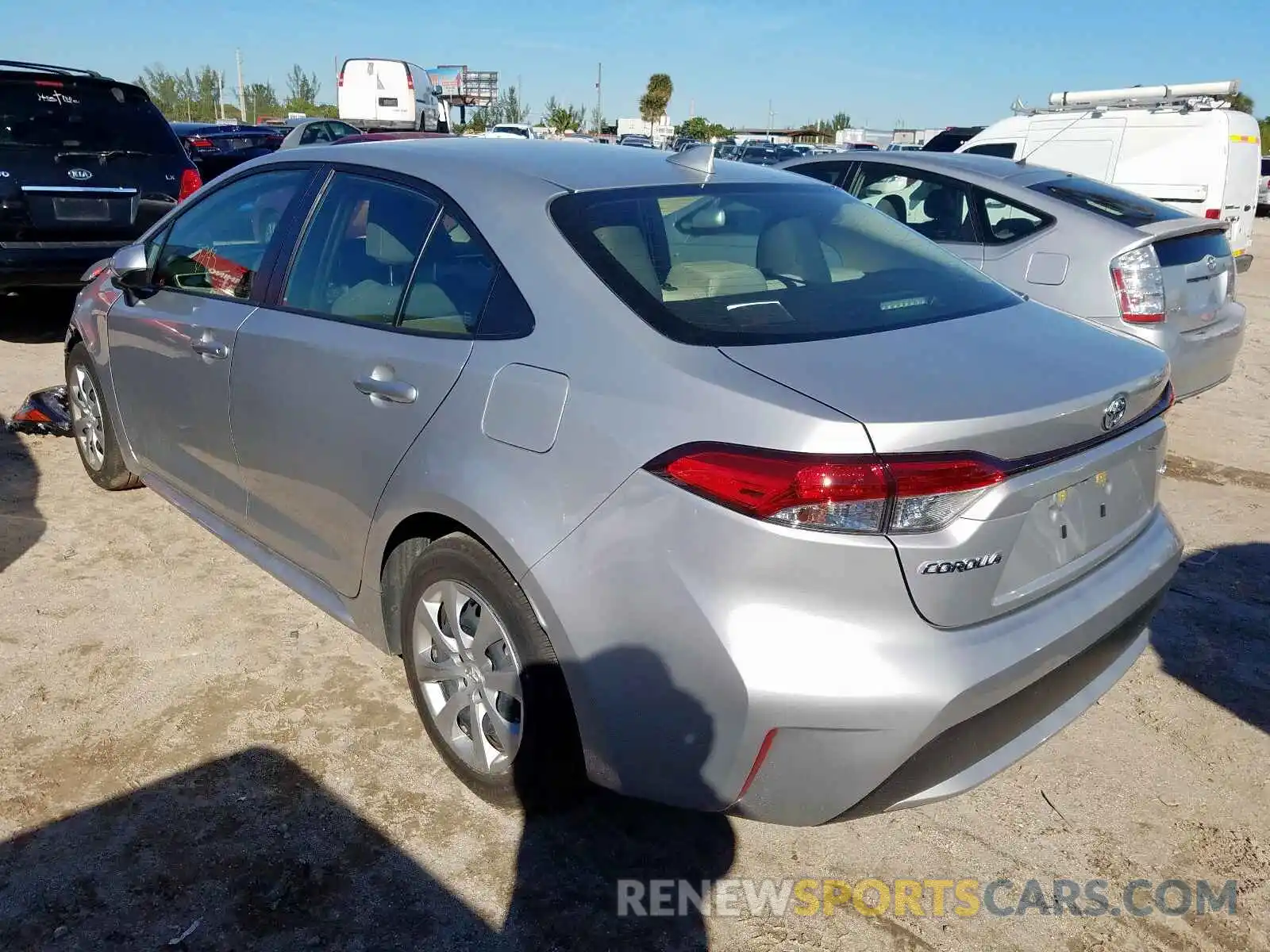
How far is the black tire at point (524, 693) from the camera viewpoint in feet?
7.62

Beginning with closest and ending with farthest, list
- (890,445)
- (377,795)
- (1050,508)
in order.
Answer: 1. (890,445)
2. (1050,508)
3. (377,795)

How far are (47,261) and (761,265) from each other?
610 cm

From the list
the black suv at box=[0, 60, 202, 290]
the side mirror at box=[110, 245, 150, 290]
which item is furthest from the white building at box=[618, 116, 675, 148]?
the side mirror at box=[110, 245, 150, 290]

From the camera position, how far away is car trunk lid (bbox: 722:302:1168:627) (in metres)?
1.97

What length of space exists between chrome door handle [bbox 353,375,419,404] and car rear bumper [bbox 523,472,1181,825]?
654mm

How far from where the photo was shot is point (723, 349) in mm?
2166

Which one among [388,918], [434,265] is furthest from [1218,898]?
[434,265]

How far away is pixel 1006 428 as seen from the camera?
2006mm

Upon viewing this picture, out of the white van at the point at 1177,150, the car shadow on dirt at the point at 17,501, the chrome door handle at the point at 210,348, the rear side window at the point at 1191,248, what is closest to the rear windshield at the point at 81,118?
the car shadow on dirt at the point at 17,501

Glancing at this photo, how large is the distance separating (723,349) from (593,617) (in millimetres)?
634

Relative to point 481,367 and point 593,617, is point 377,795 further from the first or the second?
point 481,367

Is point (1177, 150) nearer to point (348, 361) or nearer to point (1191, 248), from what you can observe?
point (1191, 248)

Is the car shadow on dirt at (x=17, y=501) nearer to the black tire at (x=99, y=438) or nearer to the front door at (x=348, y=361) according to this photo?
the black tire at (x=99, y=438)

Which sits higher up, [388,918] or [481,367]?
[481,367]
